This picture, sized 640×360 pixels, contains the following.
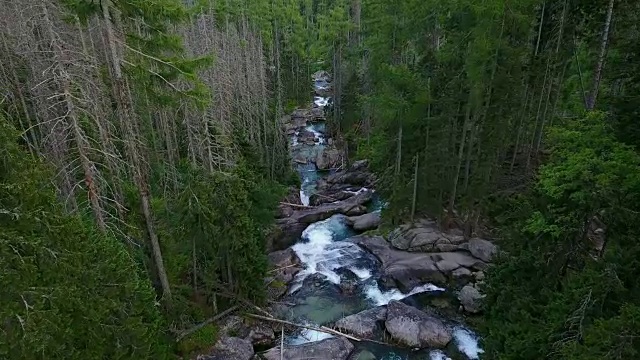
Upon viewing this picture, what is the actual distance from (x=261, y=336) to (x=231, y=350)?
168 cm

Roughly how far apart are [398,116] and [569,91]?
11.5 meters

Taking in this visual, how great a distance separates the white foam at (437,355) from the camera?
1566 centimetres

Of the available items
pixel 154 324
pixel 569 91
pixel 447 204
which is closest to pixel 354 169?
pixel 447 204

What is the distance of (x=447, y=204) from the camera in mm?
24719

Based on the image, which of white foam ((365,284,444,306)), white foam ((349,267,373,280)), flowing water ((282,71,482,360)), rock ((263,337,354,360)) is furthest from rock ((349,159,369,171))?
rock ((263,337,354,360))

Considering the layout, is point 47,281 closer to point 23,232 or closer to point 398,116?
point 23,232

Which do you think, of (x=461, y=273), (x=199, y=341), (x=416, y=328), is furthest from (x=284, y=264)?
(x=461, y=273)

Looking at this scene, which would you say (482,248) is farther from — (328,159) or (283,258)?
(328,159)

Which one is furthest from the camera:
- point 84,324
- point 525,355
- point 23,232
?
point 525,355

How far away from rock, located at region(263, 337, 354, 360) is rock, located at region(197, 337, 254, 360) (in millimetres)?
721

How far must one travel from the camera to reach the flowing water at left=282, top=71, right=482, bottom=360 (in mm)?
16203

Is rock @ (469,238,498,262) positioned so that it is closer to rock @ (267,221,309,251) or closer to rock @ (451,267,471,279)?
rock @ (451,267,471,279)

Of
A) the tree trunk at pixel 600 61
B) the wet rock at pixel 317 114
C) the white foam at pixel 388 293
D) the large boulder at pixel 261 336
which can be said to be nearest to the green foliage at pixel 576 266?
the tree trunk at pixel 600 61

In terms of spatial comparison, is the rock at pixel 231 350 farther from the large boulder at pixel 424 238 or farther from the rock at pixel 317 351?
the large boulder at pixel 424 238
